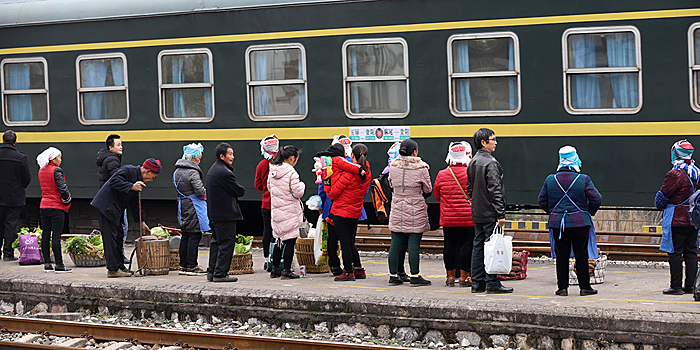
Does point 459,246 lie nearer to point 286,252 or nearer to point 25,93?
point 286,252

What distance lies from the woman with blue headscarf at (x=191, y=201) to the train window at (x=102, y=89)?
297 cm

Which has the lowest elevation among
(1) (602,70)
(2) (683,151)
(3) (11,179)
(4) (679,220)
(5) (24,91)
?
(4) (679,220)

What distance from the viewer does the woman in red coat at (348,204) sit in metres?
8.23

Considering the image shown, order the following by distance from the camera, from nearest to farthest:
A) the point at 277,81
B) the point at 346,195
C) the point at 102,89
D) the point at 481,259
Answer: the point at 481,259 < the point at 346,195 < the point at 277,81 < the point at 102,89

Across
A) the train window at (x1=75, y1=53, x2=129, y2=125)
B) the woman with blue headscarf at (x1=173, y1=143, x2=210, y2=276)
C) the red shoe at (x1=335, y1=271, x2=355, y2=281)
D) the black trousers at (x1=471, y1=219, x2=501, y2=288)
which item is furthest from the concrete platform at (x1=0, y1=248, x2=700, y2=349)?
the train window at (x1=75, y1=53, x2=129, y2=125)

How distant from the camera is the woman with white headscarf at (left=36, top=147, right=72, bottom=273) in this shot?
9.17 m

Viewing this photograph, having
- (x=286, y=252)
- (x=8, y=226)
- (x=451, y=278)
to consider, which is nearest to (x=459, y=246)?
(x=451, y=278)

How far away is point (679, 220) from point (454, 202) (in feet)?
6.65

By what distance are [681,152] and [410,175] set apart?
8.25ft

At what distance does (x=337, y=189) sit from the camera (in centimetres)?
822

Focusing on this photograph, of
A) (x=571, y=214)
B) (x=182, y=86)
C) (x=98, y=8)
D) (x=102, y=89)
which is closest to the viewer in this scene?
(x=571, y=214)

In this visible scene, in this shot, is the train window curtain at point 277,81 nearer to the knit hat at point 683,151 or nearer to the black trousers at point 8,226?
the black trousers at point 8,226

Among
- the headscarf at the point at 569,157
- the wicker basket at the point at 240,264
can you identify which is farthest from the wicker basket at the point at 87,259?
the headscarf at the point at 569,157

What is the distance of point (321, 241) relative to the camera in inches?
344
